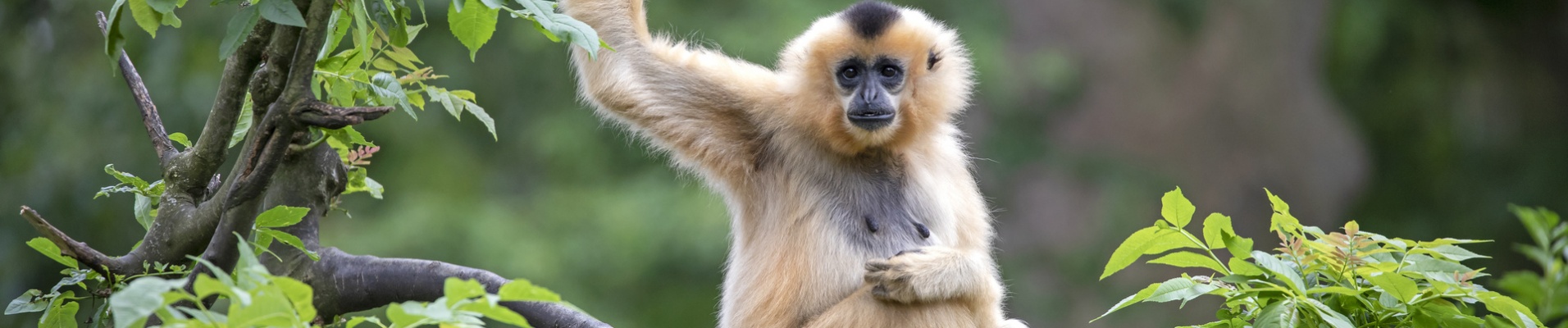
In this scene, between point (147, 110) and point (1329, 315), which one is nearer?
point (1329, 315)

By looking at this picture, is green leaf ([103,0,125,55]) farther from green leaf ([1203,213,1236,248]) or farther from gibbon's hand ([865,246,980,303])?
green leaf ([1203,213,1236,248])

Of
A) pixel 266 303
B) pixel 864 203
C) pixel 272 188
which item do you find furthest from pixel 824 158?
pixel 266 303

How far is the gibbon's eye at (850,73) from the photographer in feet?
13.8

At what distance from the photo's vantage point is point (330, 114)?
257 cm

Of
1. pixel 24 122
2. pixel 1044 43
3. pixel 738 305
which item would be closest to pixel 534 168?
pixel 24 122

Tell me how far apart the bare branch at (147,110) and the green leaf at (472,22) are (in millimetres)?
1002

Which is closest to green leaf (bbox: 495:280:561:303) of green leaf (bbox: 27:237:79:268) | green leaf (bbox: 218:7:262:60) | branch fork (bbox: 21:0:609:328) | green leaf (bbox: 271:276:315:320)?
green leaf (bbox: 271:276:315:320)

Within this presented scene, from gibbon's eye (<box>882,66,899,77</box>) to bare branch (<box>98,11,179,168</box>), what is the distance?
7.37 ft

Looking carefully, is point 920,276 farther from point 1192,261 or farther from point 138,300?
point 138,300

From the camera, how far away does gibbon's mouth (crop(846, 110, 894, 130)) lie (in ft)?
13.3

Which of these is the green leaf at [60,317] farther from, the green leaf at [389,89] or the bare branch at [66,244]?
the green leaf at [389,89]

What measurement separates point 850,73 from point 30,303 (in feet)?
8.24

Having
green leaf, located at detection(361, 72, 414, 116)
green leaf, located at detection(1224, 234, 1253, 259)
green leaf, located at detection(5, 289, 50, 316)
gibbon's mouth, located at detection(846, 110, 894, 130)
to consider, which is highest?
green leaf, located at detection(361, 72, 414, 116)

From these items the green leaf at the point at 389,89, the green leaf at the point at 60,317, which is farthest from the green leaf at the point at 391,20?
the green leaf at the point at 60,317
